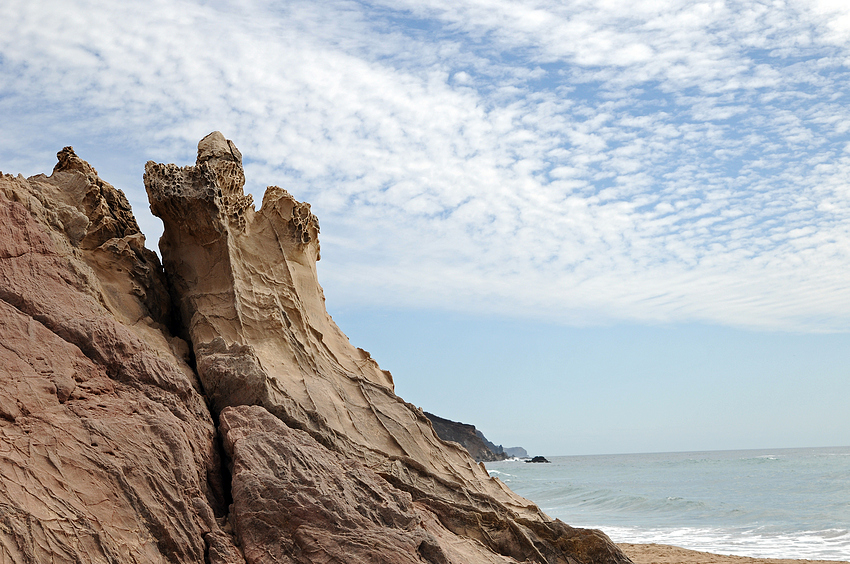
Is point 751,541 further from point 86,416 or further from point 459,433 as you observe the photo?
point 459,433

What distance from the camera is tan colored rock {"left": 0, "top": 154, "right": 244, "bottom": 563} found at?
4.64 meters

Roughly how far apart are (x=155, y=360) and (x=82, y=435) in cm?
100

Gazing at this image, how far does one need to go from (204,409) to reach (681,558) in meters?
9.34

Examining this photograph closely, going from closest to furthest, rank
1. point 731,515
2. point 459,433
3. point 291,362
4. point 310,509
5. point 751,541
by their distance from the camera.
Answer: point 310,509 < point 291,362 < point 751,541 < point 731,515 < point 459,433

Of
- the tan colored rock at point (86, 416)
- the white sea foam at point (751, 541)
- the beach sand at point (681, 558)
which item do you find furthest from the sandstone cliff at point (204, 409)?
the white sea foam at point (751, 541)

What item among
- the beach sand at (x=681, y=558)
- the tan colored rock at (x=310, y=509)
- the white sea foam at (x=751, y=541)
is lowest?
the white sea foam at (x=751, y=541)

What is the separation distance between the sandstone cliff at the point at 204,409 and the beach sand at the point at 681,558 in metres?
5.73

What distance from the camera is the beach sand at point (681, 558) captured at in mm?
11516

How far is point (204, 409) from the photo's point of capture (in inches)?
239

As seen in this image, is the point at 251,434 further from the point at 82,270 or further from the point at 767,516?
the point at 767,516

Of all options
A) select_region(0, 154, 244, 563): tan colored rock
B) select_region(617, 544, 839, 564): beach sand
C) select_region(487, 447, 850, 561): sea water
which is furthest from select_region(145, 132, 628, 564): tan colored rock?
select_region(487, 447, 850, 561): sea water

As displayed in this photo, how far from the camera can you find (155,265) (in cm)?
747

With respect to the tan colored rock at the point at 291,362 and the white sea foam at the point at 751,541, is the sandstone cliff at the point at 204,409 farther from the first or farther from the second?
the white sea foam at the point at 751,541

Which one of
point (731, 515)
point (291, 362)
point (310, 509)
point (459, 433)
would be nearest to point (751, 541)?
→ point (731, 515)
